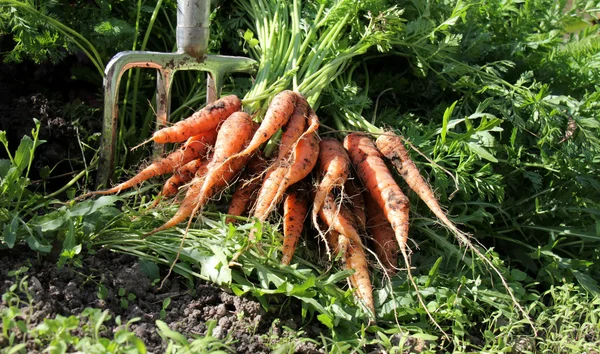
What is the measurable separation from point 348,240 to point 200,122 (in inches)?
22.4

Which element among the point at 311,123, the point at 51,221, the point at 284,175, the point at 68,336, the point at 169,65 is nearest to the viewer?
the point at 68,336

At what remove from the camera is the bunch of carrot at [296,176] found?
1.88 meters

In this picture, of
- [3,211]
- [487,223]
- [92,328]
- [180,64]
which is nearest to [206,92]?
[180,64]

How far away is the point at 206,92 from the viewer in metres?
2.32

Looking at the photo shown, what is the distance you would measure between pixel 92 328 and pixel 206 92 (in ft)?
3.83

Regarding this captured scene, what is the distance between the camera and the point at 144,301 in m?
1.60

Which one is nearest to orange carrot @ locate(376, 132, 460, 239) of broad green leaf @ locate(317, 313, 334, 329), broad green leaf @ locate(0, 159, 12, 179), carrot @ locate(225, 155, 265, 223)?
carrot @ locate(225, 155, 265, 223)

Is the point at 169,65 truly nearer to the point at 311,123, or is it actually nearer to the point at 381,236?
the point at 311,123

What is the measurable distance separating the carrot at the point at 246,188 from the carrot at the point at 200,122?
0.16 metres

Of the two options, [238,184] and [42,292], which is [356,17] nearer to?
[238,184]

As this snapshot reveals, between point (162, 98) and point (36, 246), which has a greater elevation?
point (162, 98)

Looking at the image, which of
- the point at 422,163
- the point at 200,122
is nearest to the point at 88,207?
the point at 200,122

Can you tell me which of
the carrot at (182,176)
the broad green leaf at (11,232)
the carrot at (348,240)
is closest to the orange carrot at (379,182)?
the carrot at (348,240)

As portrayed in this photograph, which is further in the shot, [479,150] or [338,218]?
[479,150]
